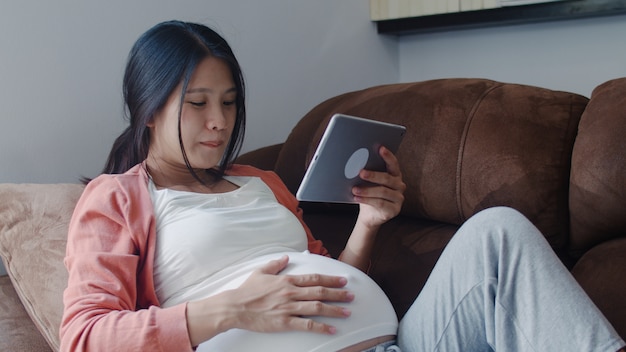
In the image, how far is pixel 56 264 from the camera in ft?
3.96

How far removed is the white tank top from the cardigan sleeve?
1.9 inches

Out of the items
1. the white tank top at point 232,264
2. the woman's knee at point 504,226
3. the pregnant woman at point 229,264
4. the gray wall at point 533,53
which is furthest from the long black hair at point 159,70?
the gray wall at point 533,53

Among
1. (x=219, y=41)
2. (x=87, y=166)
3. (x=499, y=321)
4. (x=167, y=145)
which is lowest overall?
(x=499, y=321)

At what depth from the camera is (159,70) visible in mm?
1172

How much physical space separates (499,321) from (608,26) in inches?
49.7

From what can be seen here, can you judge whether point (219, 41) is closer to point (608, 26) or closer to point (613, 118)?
point (613, 118)

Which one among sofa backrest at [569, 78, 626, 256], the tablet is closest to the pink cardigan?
the tablet

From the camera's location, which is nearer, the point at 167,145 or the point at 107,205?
the point at 107,205

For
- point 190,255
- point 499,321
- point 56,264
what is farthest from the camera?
point 56,264

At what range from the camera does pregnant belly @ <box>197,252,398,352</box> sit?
995 mm

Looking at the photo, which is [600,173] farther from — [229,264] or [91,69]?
[91,69]

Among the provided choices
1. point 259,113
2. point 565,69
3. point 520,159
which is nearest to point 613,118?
point 520,159

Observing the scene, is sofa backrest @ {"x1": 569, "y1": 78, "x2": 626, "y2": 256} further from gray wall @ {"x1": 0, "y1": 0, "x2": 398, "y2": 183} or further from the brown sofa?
gray wall @ {"x1": 0, "y1": 0, "x2": 398, "y2": 183}

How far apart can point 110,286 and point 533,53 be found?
5.02 feet
